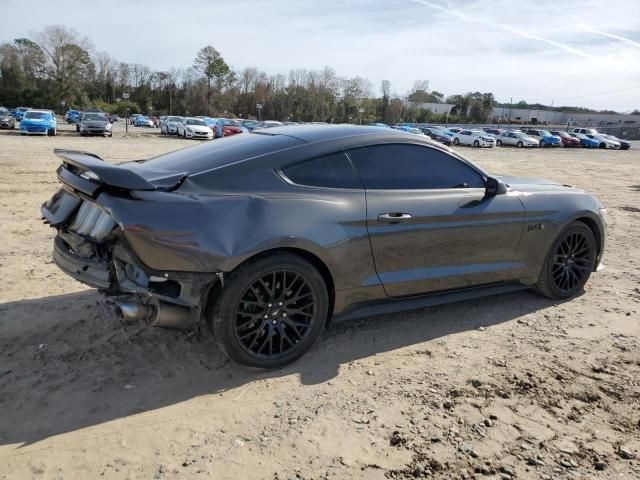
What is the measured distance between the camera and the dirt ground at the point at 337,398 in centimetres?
260

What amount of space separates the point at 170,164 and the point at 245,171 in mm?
680

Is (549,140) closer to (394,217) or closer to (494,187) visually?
(494,187)

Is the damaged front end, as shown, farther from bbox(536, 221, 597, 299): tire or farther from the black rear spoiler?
bbox(536, 221, 597, 299): tire

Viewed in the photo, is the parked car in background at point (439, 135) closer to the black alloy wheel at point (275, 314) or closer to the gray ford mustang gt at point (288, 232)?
the gray ford mustang gt at point (288, 232)

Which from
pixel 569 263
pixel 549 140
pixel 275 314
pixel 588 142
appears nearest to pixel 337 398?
pixel 275 314

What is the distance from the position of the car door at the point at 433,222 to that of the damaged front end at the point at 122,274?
135 centimetres

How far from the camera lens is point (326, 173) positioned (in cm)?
368

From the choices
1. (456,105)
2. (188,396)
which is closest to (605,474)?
(188,396)

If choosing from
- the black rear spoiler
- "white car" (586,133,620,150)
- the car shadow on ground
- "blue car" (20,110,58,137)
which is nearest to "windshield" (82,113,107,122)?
"blue car" (20,110,58,137)

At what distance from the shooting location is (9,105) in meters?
79.7

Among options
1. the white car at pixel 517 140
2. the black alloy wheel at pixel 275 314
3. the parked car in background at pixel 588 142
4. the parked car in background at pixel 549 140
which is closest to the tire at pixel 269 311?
the black alloy wheel at pixel 275 314

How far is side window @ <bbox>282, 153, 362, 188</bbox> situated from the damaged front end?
0.94 metres

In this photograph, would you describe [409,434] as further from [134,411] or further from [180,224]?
[180,224]

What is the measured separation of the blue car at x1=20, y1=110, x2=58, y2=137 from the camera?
2987cm
